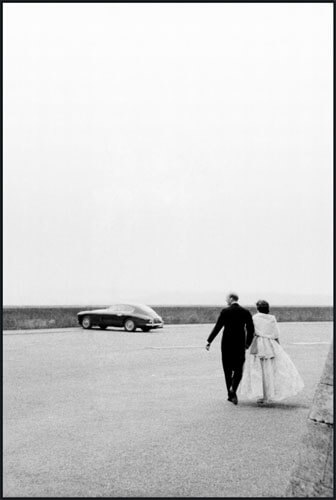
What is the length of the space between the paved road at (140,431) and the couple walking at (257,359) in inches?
11.1

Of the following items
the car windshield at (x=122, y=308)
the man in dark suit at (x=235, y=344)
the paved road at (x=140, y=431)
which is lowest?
the paved road at (x=140, y=431)

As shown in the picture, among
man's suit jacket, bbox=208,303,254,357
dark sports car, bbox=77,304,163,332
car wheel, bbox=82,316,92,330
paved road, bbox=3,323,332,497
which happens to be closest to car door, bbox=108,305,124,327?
dark sports car, bbox=77,304,163,332

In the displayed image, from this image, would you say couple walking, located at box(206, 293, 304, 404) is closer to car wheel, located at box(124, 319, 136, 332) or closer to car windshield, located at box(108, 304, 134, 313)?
car wheel, located at box(124, 319, 136, 332)

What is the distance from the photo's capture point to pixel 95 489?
5648 mm

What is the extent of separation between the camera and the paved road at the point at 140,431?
231 inches

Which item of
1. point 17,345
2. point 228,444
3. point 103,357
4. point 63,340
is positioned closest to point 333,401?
point 228,444

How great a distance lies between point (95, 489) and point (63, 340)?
16960 millimetres

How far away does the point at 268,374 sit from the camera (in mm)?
10047

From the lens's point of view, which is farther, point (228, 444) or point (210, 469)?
point (228, 444)

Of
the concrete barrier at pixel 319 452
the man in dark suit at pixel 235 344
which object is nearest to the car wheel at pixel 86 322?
the man in dark suit at pixel 235 344

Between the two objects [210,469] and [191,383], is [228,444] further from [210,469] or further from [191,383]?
[191,383]

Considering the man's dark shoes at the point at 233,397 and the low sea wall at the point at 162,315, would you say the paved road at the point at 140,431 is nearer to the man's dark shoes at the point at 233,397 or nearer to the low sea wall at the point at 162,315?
the man's dark shoes at the point at 233,397

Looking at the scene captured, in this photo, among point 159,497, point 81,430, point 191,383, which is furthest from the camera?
point 191,383

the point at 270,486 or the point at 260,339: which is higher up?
the point at 260,339
